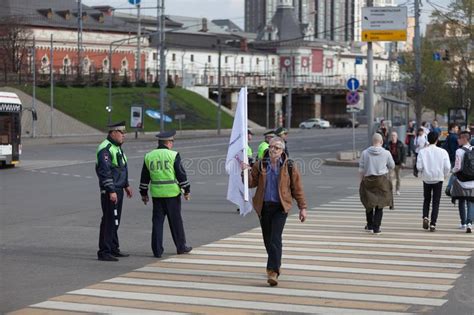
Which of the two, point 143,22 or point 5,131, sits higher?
point 143,22

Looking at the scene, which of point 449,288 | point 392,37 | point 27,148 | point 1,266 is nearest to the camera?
point 449,288

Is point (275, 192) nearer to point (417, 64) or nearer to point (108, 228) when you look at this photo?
point (108, 228)

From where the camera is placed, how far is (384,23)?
39.2 meters

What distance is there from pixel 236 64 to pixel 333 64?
81.7 ft

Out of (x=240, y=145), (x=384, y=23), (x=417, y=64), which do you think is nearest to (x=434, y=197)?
(x=240, y=145)

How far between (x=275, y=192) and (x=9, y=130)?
98.7 feet

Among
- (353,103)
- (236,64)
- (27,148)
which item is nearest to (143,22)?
(236,64)

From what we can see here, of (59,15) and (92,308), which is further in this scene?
(59,15)

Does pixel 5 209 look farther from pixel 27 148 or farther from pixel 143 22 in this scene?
pixel 143 22

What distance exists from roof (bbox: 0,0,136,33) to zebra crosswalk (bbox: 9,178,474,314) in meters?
75.3

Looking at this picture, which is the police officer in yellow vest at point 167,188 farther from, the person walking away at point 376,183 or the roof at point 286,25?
the roof at point 286,25

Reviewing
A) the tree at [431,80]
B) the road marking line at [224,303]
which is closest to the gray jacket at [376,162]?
the road marking line at [224,303]

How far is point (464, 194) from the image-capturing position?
17344mm

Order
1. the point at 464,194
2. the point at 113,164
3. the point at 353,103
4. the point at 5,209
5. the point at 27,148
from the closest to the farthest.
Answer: the point at 113,164, the point at 464,194, the point at 5,209, the point at 353,103, the point at 27,148
